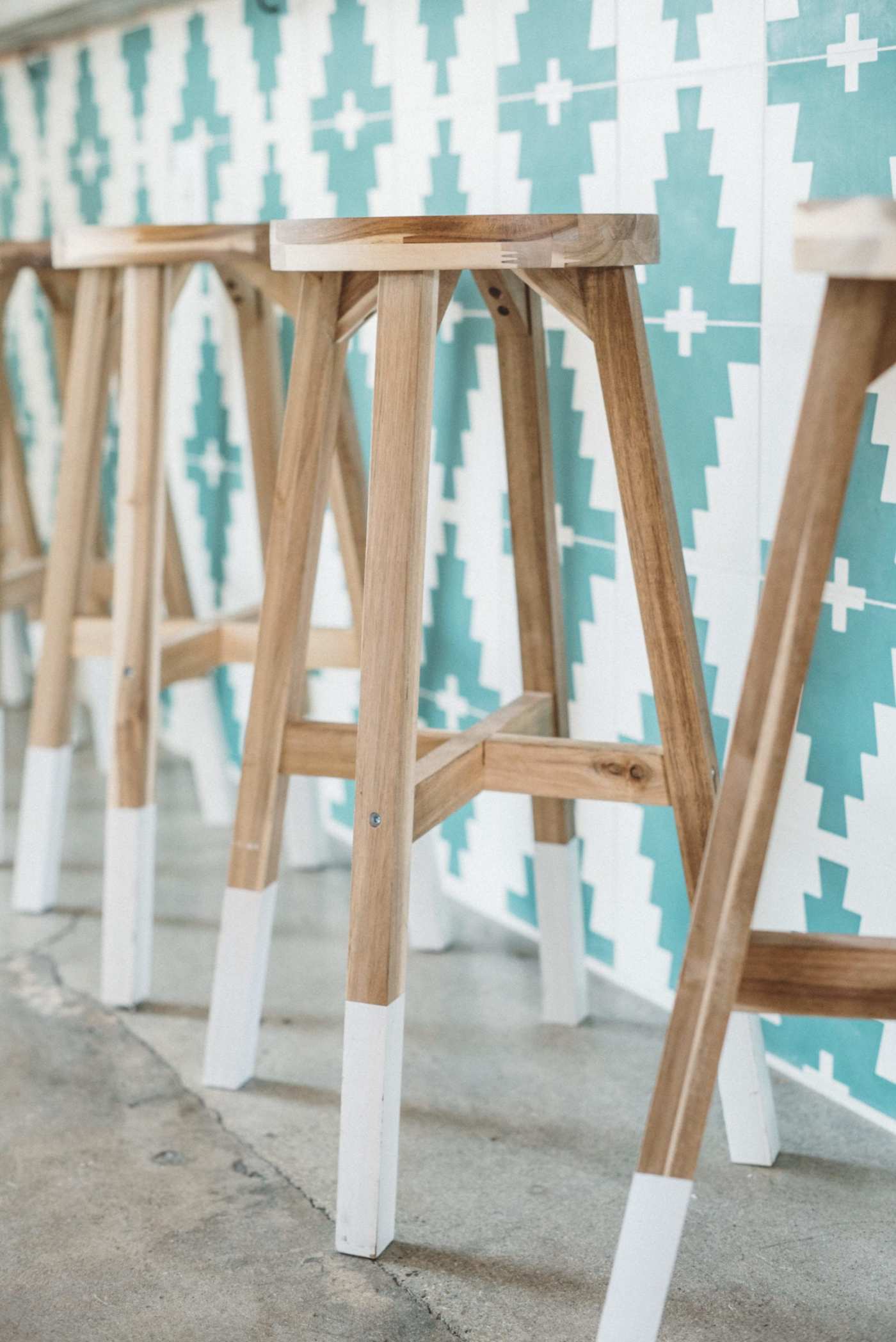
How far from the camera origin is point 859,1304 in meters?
1.15

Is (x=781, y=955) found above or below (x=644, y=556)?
below

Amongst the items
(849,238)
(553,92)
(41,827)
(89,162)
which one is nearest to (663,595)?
(849,238)

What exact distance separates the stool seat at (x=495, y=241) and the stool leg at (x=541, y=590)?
0.28 m

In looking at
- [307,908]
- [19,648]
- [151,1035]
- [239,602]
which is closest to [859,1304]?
[151,1035]

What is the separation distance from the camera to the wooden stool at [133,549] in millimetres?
1645

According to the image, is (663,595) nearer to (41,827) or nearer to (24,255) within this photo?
(41,827)

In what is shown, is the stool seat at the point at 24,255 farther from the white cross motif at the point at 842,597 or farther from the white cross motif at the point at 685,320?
the white cross motif at the point at 842,597

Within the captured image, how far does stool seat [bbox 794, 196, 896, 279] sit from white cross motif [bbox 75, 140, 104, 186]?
1.98m

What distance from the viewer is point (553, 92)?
63.2 inches

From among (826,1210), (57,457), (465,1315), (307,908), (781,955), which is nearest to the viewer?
(781,955)

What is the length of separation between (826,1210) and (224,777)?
1.28 meters

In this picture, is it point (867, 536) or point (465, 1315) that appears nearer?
point (465, 1315)

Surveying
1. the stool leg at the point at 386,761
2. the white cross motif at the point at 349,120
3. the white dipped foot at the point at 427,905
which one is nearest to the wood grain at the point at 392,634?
the stool leg at the point at 386,761

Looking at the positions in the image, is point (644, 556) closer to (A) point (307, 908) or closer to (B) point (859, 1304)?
(B) point (859, 1304)
